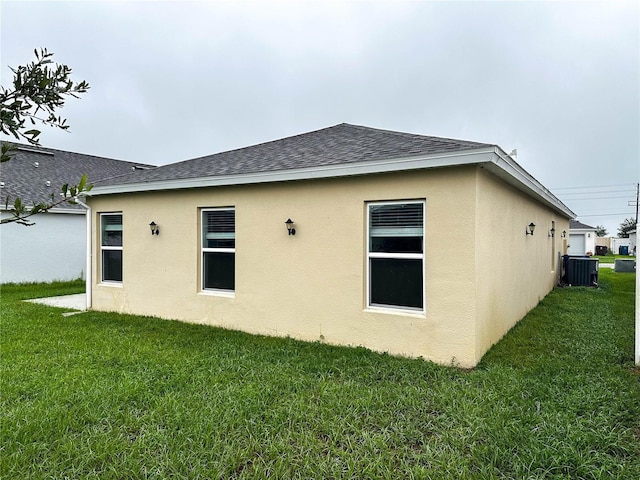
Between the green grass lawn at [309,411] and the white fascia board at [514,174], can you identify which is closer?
the green grass lawn at [309,411]

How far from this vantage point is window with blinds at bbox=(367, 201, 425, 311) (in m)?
5.44

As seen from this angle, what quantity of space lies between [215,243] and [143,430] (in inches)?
176

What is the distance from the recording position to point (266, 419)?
351 cm

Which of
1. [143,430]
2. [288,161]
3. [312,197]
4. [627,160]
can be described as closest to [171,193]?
[288,161]

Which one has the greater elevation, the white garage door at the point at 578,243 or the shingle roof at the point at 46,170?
the shingle roof at the point at 46,170

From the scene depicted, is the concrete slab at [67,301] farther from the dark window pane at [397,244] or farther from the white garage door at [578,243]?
the white garage door at [578,243]

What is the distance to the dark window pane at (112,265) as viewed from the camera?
29.0 ft

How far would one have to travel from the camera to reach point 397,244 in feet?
18.4

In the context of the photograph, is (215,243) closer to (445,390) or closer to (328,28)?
(445,390)

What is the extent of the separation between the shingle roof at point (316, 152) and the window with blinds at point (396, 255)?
87 centimetres

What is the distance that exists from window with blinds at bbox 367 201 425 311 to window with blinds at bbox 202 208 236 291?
2889mm

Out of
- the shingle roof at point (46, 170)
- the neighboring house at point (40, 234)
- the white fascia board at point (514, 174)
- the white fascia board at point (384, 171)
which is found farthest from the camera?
the shingle roof at point (46, 170)

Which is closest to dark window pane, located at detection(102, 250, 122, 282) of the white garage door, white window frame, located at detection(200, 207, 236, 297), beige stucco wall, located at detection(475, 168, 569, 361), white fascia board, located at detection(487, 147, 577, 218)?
white window frame, located at detection(200, 207, 236, 297)

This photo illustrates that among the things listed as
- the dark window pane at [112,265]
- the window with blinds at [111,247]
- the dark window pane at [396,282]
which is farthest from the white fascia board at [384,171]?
the dark window pane at [112,265]
